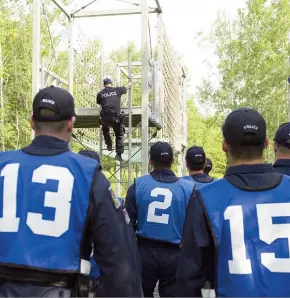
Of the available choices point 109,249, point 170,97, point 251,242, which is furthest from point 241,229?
point 170,97

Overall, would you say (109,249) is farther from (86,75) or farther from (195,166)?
(86,75)

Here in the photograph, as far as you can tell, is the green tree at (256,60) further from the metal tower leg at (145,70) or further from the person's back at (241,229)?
the person's back at (241,229)

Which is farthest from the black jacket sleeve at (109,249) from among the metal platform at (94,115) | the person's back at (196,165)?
the metal platform at (94,115)

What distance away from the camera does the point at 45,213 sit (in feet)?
7.89

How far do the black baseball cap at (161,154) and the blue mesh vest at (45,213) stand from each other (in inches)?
113

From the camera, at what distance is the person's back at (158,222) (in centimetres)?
502

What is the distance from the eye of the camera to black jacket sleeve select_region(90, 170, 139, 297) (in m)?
2.42

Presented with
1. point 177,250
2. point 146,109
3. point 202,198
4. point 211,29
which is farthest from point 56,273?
point 211,29

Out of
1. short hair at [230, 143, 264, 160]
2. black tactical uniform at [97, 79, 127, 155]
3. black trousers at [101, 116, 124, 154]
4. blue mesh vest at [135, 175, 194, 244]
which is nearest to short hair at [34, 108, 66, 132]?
short hair at [230, 143, 264, 160]

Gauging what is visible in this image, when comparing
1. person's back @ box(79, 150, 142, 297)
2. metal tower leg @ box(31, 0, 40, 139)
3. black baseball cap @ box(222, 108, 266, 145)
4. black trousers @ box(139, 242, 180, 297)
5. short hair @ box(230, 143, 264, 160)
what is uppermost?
metal tower leg @ box(31, 0, 40, 139)

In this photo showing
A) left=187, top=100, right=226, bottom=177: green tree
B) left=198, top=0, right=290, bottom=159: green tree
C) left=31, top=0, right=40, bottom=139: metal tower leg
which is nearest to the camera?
left=31, top=0, right=40, bottom=139: metal tower leg

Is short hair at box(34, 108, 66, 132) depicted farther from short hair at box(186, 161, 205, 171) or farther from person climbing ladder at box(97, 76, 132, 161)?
person climbing ladder at box(97, 76, 132, 161)

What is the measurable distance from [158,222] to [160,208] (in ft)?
0.46

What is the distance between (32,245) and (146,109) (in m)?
7.54
